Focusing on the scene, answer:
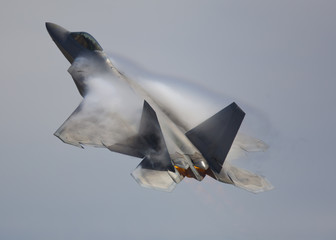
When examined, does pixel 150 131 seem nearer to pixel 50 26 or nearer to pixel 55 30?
pixel 55 30

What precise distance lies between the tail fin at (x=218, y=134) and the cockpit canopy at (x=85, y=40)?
7633 millimetres

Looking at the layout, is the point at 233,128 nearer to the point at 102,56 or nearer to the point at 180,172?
the point at 180,172

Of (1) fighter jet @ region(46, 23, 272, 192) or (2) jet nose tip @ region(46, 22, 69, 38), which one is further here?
(2) jet nose tip @ region(46, 22, 69, 38)

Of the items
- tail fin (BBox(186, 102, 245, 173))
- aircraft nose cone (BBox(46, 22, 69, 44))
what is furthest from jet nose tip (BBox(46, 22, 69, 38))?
tail fin (BBox(186, 102, 245, 173))

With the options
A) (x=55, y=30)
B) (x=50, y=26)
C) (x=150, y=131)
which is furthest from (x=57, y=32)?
(x=150, y=131)

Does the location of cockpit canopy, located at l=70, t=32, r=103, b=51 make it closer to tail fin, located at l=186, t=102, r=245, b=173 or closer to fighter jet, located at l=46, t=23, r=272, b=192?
fighter jet, located at l=46, t=23, r=272, b=192

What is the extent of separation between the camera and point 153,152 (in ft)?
88.9

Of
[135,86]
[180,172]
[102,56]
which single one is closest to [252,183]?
[180,172]

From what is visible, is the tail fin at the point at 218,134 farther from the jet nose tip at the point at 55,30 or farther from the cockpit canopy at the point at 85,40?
the jet nose tip at the point at 55,30

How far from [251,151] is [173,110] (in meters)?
4.24

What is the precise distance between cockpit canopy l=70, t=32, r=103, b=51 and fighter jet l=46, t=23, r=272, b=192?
866 mm

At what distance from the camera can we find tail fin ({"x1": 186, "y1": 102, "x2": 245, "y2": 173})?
26719 mm

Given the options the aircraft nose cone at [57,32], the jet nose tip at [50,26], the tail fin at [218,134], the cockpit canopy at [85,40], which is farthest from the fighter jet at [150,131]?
the jet nose tip at [50,26]

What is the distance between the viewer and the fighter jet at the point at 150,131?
26688 millimetres
